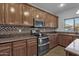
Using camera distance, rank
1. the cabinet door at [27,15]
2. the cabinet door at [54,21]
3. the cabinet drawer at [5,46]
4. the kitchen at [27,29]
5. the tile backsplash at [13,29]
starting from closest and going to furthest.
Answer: the cabinet drawer at [5,46]
the kitchen at [27,29]
the tile backsplash at [13,29]
the cabinet door at [27,15]
the cabinet door at [54,21]

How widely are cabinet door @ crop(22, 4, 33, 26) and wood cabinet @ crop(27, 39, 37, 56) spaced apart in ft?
2.25

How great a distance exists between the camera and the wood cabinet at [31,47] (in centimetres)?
260

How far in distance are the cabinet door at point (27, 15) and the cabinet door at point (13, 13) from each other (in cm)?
18

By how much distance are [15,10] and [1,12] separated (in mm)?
511

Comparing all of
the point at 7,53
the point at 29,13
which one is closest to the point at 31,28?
the point at 29,13

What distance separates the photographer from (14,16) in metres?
2.56

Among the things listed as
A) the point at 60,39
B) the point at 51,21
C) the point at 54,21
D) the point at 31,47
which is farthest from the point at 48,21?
the point at 31,47

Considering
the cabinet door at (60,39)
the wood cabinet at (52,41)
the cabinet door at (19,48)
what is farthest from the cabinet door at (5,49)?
the cabinet door at (60,39)

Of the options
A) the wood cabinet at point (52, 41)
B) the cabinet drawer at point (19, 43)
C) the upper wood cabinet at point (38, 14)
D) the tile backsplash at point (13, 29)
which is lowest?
the wood cabinet at point (52, 41)

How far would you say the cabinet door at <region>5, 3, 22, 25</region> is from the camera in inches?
91.7

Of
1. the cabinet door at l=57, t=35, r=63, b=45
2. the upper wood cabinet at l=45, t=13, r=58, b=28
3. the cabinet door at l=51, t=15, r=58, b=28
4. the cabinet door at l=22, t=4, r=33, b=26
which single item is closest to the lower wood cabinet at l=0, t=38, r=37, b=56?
the cabinet door at l=22, t=4, r=33, b=26

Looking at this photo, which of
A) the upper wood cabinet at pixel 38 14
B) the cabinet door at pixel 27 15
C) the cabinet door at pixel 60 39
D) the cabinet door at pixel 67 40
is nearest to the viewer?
the cabinet door at pixel 27 15

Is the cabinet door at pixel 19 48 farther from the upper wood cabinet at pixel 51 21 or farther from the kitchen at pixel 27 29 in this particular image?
the upper wood cabinet at pixel 51 21

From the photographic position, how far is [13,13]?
2.52m
